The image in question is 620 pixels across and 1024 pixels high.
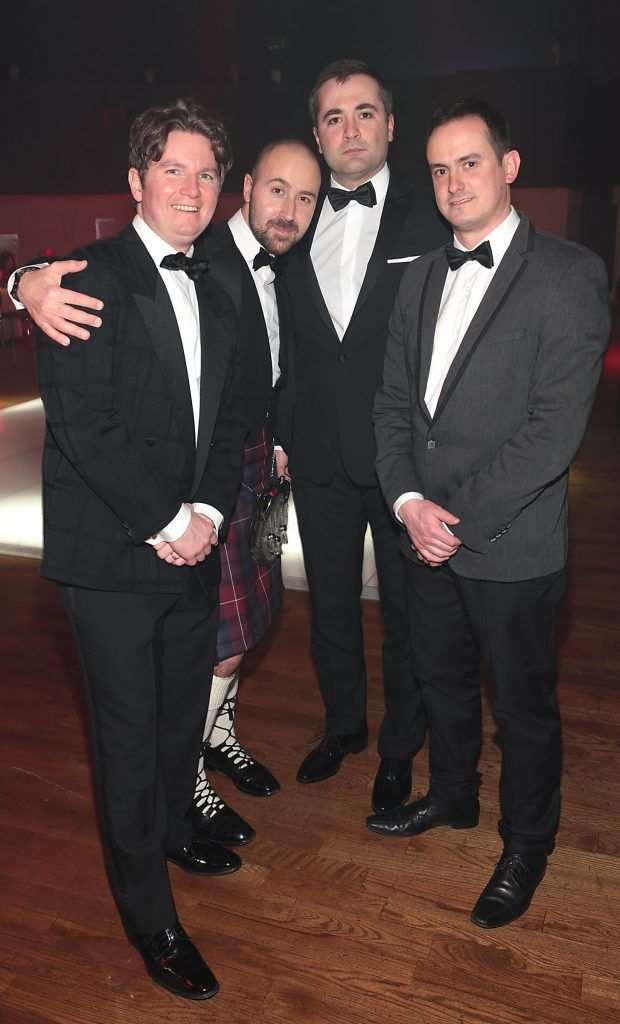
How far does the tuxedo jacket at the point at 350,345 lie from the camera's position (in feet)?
8.38

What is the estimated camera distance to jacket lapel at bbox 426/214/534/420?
205 centimetres

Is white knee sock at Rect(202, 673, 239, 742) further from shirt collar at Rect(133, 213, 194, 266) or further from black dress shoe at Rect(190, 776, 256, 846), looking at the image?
shirt collar at Rect(133, 213, 194, 266)

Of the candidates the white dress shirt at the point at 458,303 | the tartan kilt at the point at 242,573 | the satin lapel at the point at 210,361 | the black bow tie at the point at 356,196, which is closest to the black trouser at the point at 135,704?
the satin lapel at the point at 210,361

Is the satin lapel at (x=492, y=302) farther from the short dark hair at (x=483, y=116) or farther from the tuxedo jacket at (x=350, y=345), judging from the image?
the tuxedo jacket at (x=350, y=345)

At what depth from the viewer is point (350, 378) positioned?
260 centimetres

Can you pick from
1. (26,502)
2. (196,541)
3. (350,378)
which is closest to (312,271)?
(350,378)

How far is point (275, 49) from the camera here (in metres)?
12.1

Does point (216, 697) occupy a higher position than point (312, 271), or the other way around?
point (312, 271)

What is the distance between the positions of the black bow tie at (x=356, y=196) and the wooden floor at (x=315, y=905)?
5.66 ft

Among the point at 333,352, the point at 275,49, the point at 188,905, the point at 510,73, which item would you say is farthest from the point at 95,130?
the point at 188,905

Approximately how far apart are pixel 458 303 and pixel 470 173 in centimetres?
29

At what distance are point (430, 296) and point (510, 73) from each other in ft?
34.5

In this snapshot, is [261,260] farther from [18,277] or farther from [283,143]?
[18,277]

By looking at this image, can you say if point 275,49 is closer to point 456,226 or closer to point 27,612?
point 27,612
